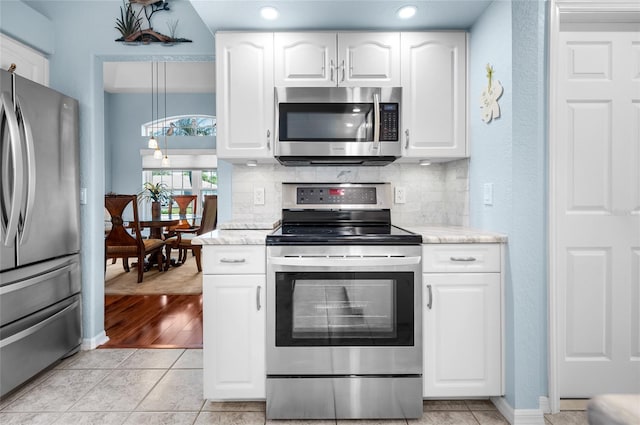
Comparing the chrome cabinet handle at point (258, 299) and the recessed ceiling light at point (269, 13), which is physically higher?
the recessed ceiling light at point (269, 13)

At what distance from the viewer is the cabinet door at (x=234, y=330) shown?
1.92 metres

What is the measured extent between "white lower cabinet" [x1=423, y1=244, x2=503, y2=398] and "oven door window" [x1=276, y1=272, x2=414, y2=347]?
4.8 inches

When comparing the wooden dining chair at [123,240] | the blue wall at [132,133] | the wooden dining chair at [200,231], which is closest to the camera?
the wooden dining chair at [123,240]

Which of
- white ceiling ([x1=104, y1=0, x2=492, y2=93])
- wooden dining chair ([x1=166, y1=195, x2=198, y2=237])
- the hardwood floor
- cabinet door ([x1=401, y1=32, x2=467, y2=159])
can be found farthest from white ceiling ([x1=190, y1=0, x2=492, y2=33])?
wooden dining chair ([x1=166, y1=195, x2=198, y2=237])

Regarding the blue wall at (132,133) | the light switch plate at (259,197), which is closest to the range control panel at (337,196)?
the light switch plate at (259,197)

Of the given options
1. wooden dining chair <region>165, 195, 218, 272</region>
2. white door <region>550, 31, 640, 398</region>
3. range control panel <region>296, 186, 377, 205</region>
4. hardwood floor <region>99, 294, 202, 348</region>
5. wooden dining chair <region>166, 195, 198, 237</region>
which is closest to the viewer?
white door <region>550, 31, 640, 398</region>

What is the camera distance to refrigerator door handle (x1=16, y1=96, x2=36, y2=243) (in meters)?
2.12

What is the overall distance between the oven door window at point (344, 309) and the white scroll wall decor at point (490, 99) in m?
0.97

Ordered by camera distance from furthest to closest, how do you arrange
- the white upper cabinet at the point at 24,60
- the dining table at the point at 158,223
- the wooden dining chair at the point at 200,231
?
the wooden dining chair at the point at 200,231
the dining table at the point at 158,223
the white upper cabinet at the point at 24,60

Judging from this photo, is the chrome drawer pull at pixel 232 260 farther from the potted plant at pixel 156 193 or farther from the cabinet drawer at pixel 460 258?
the potted plant at pixel 156 193

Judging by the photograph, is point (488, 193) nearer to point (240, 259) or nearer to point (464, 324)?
point (464, 324)

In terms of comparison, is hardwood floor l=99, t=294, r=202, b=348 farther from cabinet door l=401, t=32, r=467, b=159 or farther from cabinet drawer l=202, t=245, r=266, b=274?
cabinet door l=401, t=32, r=467, b=159

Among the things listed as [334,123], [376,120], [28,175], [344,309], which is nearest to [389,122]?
[376,120]

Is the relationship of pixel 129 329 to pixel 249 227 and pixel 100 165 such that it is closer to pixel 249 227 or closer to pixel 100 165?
pixel 100 165
